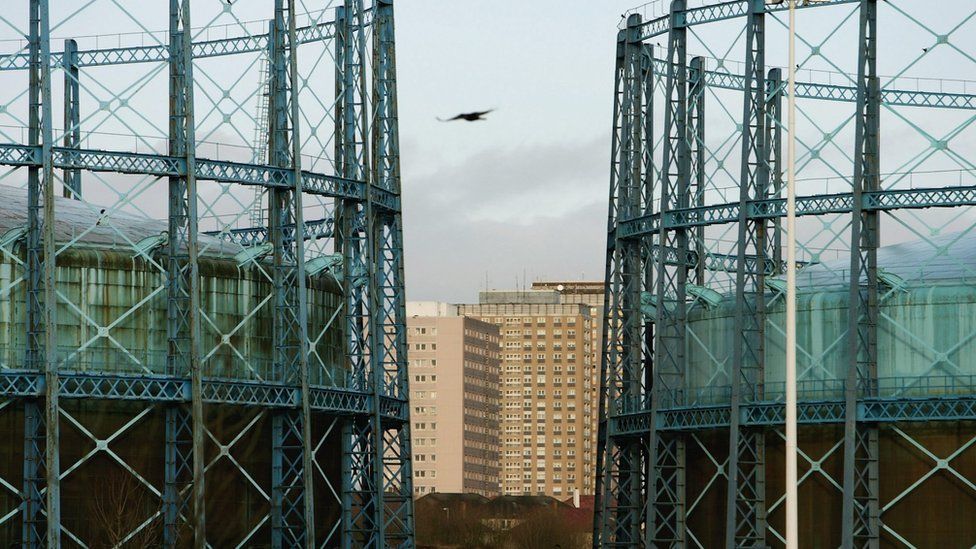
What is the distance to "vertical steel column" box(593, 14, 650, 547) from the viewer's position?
63812 mm

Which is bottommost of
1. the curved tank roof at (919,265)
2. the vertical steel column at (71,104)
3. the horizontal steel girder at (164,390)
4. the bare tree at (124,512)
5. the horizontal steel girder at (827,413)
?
the bare tree at (124,512)

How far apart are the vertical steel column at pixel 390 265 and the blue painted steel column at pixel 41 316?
36.5 feet

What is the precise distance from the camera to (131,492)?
2111 inches

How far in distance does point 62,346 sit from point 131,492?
180 inches

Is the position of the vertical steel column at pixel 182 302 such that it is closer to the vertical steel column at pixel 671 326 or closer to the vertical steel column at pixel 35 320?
the vertical steel column at pixel 35 320

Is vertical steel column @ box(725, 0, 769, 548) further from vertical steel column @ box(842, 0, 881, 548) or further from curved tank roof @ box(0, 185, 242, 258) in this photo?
curved tank roof @ box(0, 185, 242, 258)

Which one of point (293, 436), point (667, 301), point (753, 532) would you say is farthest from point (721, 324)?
point (293, 436)

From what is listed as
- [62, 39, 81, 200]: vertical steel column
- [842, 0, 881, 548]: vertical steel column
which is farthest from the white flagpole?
[62, 39, 81, 200]: vertical steel column

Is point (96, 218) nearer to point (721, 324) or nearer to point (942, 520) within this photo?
point (721, 324)

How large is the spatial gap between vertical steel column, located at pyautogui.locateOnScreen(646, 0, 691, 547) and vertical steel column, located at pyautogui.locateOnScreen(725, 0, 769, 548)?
226 cm

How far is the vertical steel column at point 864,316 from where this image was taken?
54.8 meters

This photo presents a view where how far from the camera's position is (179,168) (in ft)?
179

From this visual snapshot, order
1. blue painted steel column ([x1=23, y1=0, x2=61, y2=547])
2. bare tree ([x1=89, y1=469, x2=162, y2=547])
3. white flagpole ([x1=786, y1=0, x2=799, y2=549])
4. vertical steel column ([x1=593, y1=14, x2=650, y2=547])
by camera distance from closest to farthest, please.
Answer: white flagpole ([x1=786, y1=0, x2=799, y2=549])
blue painted steel column ([x1=23, y1=0, x2=61, y2=547])
bare tree ([x1=89, y1=469, x2=162, y2=547])
vertical steel column ([x1=593, y1=14, x2=650, y2=547])

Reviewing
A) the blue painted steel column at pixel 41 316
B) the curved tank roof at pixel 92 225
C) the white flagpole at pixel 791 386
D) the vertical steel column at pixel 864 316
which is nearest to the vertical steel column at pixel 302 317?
the curved tank roof at pixel 92 225
